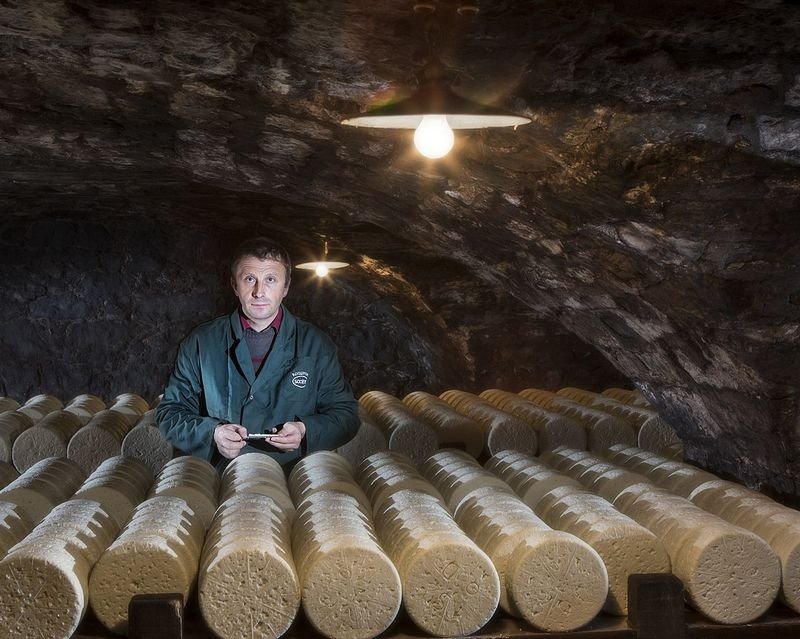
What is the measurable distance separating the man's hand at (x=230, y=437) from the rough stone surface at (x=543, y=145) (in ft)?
4.07

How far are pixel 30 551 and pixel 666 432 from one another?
3.50m

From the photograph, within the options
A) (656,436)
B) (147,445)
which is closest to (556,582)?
(656,436)

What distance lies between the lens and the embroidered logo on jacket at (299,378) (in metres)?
4.28

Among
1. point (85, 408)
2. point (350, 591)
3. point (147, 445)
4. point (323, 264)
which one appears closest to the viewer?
point (350, 591)

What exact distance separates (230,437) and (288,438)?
0.89 feet

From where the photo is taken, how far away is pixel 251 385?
423 centimetres

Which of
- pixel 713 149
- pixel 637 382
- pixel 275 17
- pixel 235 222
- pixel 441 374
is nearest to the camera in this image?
pixel 275 17

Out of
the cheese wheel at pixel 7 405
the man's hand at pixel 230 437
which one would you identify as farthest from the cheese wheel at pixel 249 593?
the cheese wheel at pixel 7 405

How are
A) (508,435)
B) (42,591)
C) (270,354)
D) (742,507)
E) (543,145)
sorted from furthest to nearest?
1. (508,435)
2. (270,354)
3. (543,145)
4. (742,507)
5. (42,591)

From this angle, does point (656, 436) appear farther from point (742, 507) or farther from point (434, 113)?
point (434, 113)

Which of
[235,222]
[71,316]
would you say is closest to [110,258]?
[71,316]

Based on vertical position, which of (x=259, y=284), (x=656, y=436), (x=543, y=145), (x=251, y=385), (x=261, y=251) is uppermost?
(x=543, y=145)

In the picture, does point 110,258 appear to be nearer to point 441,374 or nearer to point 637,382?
point 441,374

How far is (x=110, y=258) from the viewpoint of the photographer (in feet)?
30.3
